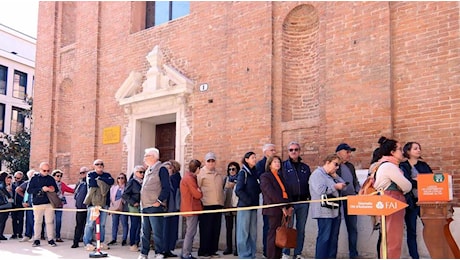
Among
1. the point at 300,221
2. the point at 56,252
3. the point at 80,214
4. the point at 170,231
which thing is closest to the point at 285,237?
the point at 300,221

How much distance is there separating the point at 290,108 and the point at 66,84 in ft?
25.1

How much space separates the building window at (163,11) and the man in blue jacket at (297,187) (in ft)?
18.9

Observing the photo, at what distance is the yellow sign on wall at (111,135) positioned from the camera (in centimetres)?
1300

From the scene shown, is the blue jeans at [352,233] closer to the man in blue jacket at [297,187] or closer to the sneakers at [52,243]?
the man in blue jacket at [297,187]

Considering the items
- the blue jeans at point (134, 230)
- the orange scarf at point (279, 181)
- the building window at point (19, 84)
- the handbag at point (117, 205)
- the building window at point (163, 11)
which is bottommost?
the blue jeans at point (134, 230)

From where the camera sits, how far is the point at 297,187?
7715mm

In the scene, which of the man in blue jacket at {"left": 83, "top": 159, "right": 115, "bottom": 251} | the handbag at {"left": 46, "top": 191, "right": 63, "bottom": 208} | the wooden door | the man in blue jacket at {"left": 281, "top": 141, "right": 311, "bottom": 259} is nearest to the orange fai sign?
the man in blue jacket at {"left": 281, "top": 141, "right": 311, "bottom": 259}

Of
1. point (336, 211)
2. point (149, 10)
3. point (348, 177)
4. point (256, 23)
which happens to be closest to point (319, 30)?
point (256, 23)

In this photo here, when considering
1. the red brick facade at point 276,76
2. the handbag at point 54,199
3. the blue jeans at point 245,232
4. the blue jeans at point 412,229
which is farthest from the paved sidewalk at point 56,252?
the blue jeans at point 412,229

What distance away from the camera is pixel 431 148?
795 centimetres

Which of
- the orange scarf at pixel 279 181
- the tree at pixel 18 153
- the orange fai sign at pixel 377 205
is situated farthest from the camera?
the tree at pixel 18 153

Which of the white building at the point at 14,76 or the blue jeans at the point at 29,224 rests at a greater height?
the white building at the point at 14,76

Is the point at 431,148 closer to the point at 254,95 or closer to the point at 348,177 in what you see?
the point at 348,177

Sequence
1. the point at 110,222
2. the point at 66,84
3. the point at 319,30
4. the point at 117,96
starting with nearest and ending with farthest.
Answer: the point at 319,30, the point at 110,222, the point at 117,96, the point at 66,84
